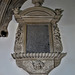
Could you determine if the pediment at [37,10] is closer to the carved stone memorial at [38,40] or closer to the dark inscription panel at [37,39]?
the carved stone memorial at [38,40]

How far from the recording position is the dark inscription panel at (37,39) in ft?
6.05

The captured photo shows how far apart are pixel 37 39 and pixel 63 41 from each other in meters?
0.32

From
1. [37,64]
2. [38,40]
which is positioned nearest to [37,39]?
[38,40]

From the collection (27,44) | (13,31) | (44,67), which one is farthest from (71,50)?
(13,31)

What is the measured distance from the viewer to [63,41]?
75.8 inches

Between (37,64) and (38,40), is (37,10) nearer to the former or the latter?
(38,40)

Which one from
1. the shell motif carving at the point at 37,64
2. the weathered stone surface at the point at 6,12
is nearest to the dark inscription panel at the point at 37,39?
the shell motif carving at the point at 37,64

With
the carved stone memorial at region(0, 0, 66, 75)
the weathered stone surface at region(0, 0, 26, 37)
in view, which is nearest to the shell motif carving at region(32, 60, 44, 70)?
the carved stone memorial at region(0, 0, 66, 75)

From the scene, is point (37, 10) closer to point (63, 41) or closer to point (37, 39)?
point (37, 39)

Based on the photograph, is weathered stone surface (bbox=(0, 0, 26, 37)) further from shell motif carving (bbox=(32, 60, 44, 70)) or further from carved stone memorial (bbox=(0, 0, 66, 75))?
shell motif carving (bbox=(32, 60, 44, 70))

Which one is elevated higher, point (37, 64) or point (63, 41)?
point (63, 41)

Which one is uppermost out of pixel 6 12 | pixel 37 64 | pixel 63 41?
pixel 6 12

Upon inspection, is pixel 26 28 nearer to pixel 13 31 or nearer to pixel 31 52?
pixel 13 31

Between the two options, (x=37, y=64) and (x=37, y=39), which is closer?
(x=37, y=64)
